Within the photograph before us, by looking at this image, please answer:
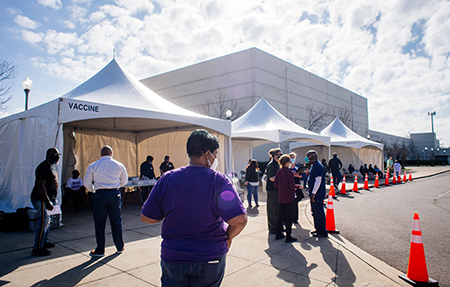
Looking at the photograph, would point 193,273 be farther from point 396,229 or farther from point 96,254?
point 396,229

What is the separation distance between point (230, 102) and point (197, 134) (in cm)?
3256

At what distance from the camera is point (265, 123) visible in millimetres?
15734

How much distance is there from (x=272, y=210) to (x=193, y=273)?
4.76 m

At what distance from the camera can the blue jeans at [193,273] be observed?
6.18 ft

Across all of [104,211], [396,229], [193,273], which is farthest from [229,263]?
[396,229]

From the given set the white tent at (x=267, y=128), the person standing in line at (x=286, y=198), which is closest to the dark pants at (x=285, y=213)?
the person standing in line at (x=286, y=198)

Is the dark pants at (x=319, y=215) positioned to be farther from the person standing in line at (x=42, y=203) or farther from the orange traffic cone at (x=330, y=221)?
the person standing in line at (x=42, y=203)

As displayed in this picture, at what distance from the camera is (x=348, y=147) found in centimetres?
2834

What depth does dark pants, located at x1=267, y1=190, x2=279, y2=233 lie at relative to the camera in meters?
6.38

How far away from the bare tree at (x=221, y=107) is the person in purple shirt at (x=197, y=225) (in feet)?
94.6

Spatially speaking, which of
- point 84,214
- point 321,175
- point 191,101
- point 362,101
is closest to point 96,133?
point 84,214

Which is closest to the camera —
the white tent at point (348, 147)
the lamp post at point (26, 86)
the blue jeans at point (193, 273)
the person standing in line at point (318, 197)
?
the blue jeans at point (193, 273)

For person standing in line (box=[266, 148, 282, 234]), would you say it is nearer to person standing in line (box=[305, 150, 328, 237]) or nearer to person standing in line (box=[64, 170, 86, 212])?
person standing in line (box=[305, 150, 328, 237])

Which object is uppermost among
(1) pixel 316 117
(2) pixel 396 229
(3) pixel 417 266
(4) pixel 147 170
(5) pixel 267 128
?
(1) pixel 316 117
